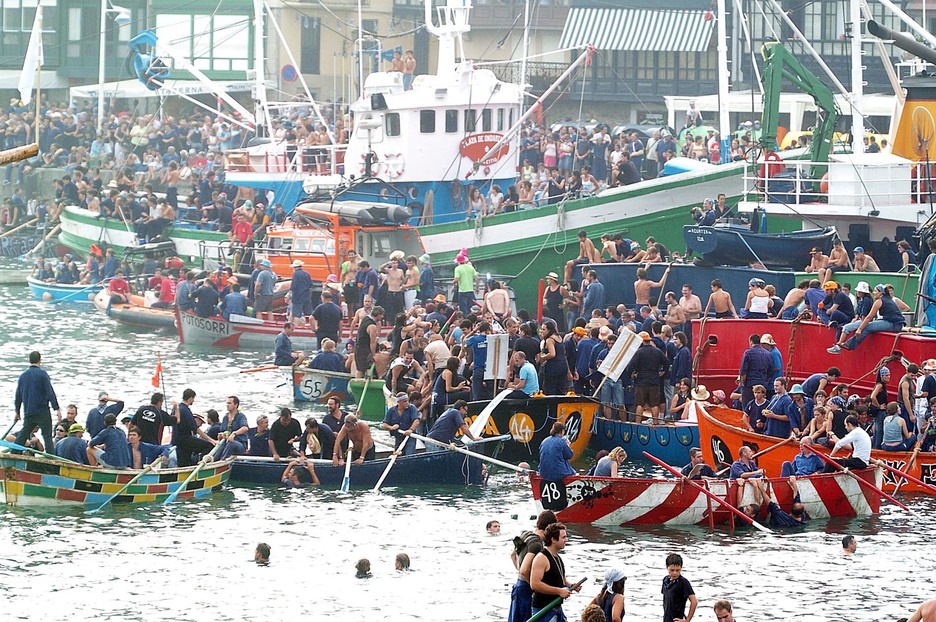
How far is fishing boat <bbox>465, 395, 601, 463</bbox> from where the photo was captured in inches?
955

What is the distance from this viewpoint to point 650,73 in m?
62.2

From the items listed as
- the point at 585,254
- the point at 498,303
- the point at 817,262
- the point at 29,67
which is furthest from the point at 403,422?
the point at 29,67

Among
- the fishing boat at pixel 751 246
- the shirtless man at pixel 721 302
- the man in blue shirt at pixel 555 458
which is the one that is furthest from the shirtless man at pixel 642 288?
the man in blue shirt at pixel 555 458

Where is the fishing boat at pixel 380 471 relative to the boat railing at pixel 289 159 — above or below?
below

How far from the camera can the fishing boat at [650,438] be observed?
24562 mm

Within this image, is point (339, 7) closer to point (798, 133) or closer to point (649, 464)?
point (798, 133)

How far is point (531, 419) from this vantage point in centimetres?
2438

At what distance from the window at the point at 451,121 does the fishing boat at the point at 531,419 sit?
1457 centimetres

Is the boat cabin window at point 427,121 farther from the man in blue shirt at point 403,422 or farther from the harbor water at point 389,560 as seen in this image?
the harbor water at point 389,560

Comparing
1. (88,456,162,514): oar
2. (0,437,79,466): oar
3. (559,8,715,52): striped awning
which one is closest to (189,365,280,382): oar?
(88,456,162,514): oar

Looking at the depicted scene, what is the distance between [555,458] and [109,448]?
5.57 meters

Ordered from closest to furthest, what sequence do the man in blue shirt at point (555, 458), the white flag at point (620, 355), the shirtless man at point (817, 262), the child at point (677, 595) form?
the child at point (677, 595), the man in blue shirt at point (555, 458), the white flag at point (620, 355), the shirtless man at point (817, 262)

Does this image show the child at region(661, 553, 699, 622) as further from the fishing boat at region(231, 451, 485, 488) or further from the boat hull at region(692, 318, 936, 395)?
the boat hull at region(692, 318, 936, 395)

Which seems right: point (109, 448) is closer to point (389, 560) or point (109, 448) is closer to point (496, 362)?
point (389, 560)
